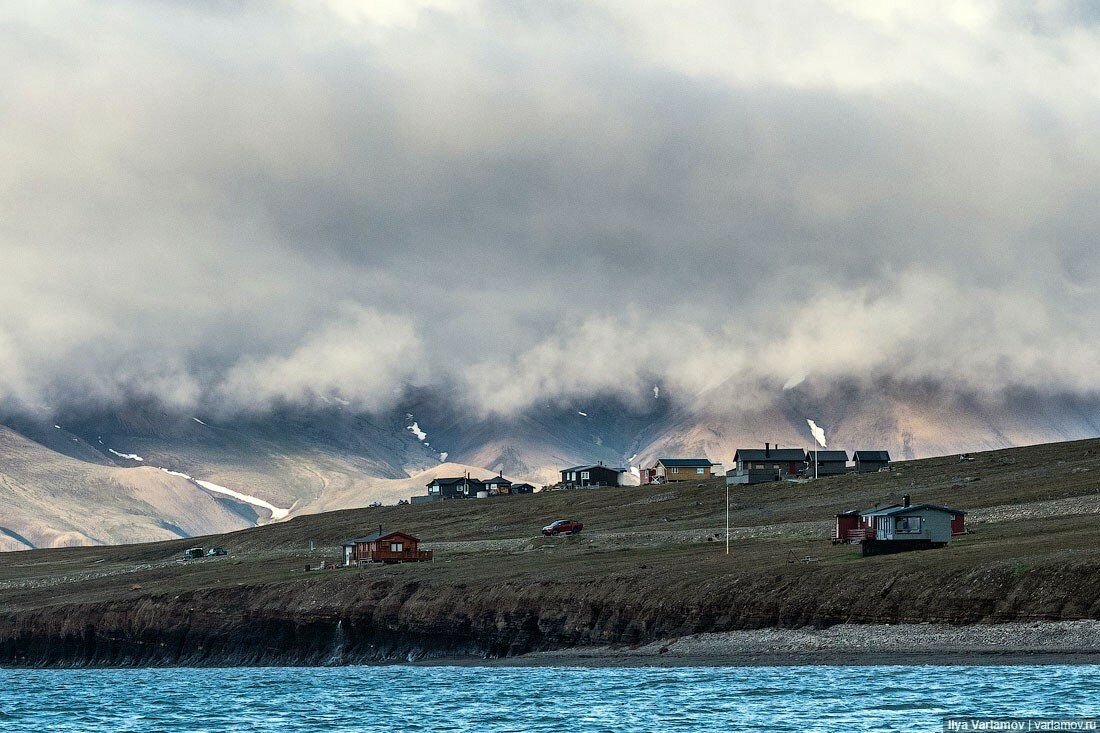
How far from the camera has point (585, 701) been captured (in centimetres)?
8100

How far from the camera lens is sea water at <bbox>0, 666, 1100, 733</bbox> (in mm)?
68938

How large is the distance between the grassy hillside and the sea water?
26.5 feet

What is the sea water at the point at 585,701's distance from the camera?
6894 cm

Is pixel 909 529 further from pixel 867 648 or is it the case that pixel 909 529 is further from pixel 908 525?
pixel 867 648

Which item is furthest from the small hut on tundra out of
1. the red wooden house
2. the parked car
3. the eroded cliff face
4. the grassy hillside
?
the parked car

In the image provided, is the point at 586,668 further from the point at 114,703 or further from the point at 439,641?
the point at 114,703

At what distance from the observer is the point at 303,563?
18550 centimetres

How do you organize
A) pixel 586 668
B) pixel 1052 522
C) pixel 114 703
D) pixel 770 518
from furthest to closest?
pixel 770 518 → pixel 1052 522 → pixel 586 668 → pixel 114 703

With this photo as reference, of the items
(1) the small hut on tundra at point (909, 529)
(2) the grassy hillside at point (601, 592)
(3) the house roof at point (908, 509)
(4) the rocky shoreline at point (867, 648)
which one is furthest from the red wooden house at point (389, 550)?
(4) the rocky shoreline at point (867, 648)

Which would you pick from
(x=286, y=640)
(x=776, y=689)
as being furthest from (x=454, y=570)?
(x=776, y=689)

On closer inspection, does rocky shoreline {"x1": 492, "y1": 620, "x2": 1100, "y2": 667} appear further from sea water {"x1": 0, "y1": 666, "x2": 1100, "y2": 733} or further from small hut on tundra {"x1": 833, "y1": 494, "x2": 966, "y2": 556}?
small hut on tundra {"x1": 833, "y1": 494, "x2": 966, "y2": 556}

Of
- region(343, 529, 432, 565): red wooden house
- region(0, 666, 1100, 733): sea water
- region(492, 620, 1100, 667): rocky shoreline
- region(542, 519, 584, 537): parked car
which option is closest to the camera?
region(0, 666, 1100, 733): sea water

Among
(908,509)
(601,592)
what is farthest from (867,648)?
(908,509)

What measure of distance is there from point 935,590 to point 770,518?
279ft
